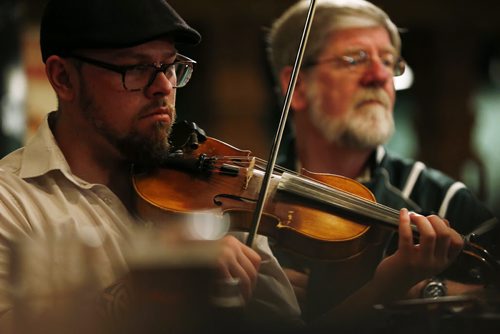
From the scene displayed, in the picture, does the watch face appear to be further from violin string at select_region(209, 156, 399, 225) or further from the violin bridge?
the violin bridge

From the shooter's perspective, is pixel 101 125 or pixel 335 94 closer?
pixel 101 125

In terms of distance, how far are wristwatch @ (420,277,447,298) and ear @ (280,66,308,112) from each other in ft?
1.74

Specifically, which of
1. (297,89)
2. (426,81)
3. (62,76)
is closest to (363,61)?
(297,89)

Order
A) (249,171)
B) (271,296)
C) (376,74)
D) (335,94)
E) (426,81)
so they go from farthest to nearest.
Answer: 1. (426,81)
2. (335,94)
3. (376,74)
4. (249,171)
5. (271,296)

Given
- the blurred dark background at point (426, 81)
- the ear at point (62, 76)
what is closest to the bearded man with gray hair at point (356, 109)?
the ear at point (62, 76)

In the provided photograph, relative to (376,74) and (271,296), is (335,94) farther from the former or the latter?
(271,296)

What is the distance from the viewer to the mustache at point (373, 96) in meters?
1.54

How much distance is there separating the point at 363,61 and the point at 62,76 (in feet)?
1.85

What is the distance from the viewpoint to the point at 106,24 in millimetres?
1234

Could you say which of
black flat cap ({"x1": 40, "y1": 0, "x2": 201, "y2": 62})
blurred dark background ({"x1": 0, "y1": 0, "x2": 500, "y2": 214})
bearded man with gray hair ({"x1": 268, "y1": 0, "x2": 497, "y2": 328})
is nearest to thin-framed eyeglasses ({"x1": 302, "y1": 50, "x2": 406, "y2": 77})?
bearded man with gray hair ({"x1": 268, "y1": 0, "x2": 497, "y2": 328})

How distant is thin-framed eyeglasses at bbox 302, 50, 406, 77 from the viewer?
153 centimetres

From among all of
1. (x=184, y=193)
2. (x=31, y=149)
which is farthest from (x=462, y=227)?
(x=31, y=149)

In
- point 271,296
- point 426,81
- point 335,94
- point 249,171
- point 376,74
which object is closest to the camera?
point 271,296

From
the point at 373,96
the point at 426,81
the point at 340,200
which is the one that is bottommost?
the point at 426,81
